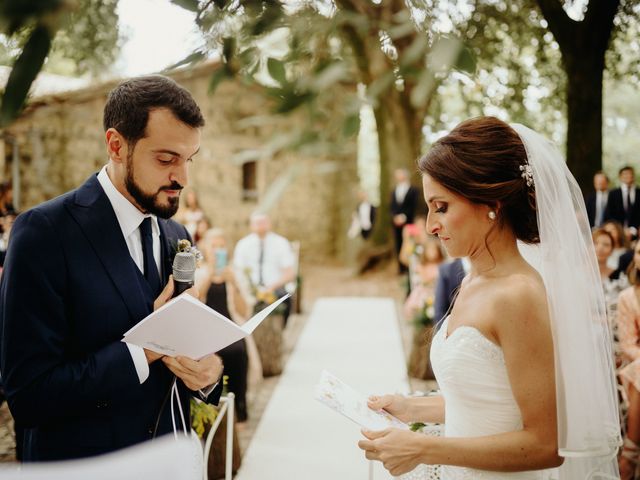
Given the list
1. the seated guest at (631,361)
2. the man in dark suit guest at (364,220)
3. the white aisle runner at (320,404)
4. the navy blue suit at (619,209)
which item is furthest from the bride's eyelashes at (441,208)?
the man in dark suit guest at (364,220)

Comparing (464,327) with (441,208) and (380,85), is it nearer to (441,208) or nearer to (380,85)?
(441,208)

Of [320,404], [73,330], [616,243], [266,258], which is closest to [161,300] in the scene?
[73,330]

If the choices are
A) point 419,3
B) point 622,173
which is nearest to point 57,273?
point 419,3

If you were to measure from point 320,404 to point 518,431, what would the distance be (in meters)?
3.97

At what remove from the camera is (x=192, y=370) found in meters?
1.69

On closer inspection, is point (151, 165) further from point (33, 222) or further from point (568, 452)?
point (568, 452)

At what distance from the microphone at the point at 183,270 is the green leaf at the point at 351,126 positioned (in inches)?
39.7

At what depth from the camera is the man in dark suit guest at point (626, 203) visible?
9250mm

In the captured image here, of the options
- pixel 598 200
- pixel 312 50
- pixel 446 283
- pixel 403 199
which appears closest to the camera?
pixel 312 50

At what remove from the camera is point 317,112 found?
90 centimetres

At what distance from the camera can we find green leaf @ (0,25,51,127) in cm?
59

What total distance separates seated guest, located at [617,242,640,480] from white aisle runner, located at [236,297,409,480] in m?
1.44

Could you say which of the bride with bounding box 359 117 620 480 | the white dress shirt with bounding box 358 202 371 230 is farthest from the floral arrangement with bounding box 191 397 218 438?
the white dress shirt with bounding box 358 202 371 230

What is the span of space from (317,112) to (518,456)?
1.15 m
